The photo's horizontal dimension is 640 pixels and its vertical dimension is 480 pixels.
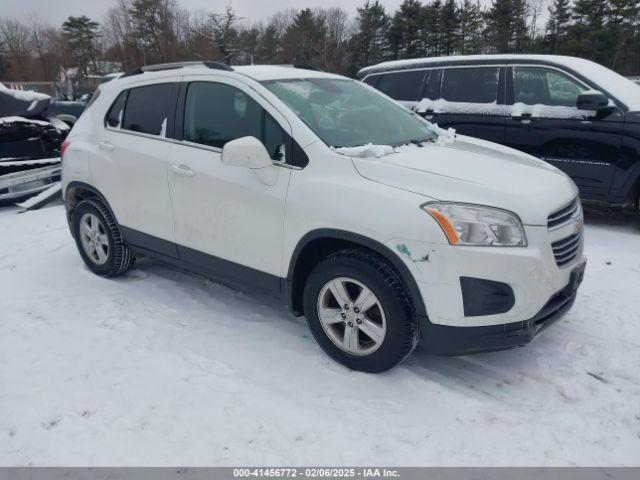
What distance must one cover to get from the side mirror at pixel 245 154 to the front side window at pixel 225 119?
17cm

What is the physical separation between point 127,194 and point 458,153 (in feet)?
8.74

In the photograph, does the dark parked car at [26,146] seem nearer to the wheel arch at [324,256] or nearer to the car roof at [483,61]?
the car roof at [483,61]

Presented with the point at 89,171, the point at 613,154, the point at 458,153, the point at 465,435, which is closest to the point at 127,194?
the point at 89,171

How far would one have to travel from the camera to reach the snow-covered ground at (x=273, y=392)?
246 centimetres

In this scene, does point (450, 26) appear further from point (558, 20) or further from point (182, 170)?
point (182, 170)

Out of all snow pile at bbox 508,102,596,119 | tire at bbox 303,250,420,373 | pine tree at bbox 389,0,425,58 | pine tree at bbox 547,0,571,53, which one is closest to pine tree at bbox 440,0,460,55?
pine tree at bbox 389,0,425,58

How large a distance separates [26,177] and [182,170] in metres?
5.30

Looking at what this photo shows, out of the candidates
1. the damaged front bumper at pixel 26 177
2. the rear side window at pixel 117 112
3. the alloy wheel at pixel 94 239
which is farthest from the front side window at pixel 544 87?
the damaged front bumper at pixel 26 177

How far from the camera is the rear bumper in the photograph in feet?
8.71

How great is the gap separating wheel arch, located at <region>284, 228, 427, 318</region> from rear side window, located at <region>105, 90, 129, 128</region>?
7.37ft

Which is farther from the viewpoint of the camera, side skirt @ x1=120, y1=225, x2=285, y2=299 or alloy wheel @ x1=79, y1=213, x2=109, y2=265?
alloy wheel @ x1=79, y1=213, x2=109, y2=265

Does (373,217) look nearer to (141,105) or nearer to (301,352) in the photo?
(301,352)

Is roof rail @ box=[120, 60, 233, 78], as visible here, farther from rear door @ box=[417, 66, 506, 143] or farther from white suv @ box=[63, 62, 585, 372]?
rear door @ box=[417, 66, 506, 143]

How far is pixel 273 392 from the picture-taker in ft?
9.58
